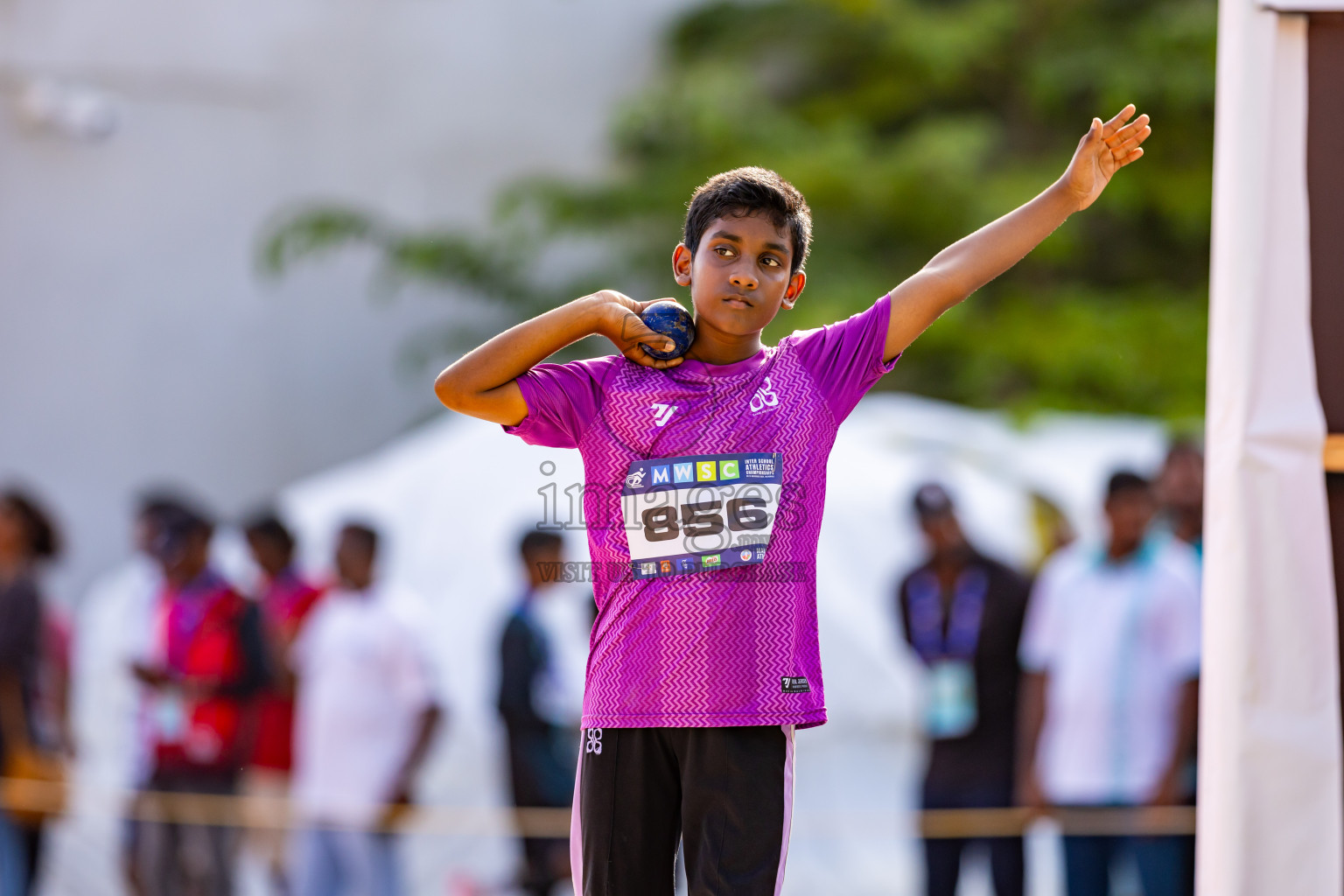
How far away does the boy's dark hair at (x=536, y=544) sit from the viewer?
5.61m

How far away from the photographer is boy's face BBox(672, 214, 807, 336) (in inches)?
85.6

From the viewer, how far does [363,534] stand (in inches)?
216

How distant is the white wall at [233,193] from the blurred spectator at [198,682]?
498 centimetres

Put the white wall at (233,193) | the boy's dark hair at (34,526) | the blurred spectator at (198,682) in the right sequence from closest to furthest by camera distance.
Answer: the blurred spectator at (198,682) < the boy's dark hair at (34,526) < the white wall at (233,193)

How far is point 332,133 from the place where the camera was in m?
10.8

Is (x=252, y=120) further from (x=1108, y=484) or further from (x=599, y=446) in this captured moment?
(x=599, y=446)

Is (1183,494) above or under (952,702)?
above

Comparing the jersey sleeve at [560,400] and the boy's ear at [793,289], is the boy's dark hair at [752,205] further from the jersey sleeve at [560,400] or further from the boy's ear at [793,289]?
the jersey sleeve at [560,400]

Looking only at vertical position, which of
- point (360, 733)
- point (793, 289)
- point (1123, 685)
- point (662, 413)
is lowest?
point (360, 733)

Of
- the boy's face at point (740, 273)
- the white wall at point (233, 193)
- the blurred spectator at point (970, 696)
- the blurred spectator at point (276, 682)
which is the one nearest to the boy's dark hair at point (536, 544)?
the blurred spectator at point (276, 682)

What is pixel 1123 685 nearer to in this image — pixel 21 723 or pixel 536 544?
pixel 536 544

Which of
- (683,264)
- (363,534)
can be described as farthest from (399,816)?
(683,264)

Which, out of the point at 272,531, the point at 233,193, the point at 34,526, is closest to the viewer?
the point at 34,526

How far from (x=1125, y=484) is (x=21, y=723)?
4.17m
